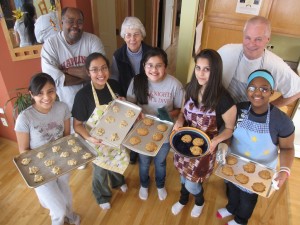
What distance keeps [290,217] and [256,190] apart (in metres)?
0.99

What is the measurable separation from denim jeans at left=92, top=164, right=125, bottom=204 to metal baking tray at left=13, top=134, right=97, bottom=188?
226mm

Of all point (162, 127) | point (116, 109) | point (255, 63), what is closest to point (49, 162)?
point (116, 109)

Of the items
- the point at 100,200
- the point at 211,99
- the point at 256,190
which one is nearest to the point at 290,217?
the point at 256,190

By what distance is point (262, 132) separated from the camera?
5.31 ft

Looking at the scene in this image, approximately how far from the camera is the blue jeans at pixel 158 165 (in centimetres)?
205

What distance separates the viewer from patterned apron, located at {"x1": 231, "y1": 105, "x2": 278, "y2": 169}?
63.9 inches

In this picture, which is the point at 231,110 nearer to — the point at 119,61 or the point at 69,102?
the point at 119,61

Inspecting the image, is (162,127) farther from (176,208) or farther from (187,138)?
(176,208)

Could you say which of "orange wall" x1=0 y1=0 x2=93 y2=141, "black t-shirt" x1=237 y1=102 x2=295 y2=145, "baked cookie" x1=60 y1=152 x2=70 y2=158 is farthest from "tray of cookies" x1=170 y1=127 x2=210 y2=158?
"orange wall" x1=0 y1=0 x2=93 y2=141

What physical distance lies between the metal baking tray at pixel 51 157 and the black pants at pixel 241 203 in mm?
1192

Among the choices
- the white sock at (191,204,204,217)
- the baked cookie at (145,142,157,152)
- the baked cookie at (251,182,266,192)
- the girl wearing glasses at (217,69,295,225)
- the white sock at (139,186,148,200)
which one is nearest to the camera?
the girl wearing glasses at (217,69,295,225)

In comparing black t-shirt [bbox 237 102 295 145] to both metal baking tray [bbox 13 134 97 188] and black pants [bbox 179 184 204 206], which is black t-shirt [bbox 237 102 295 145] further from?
metal baking tray [bbox 13 134 97 188]

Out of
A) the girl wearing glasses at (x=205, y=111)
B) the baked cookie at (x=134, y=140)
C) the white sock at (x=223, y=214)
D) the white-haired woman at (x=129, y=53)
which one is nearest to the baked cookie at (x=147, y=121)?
the baked cookie at (x=134, y=140)

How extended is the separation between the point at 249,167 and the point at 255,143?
0.63ft
